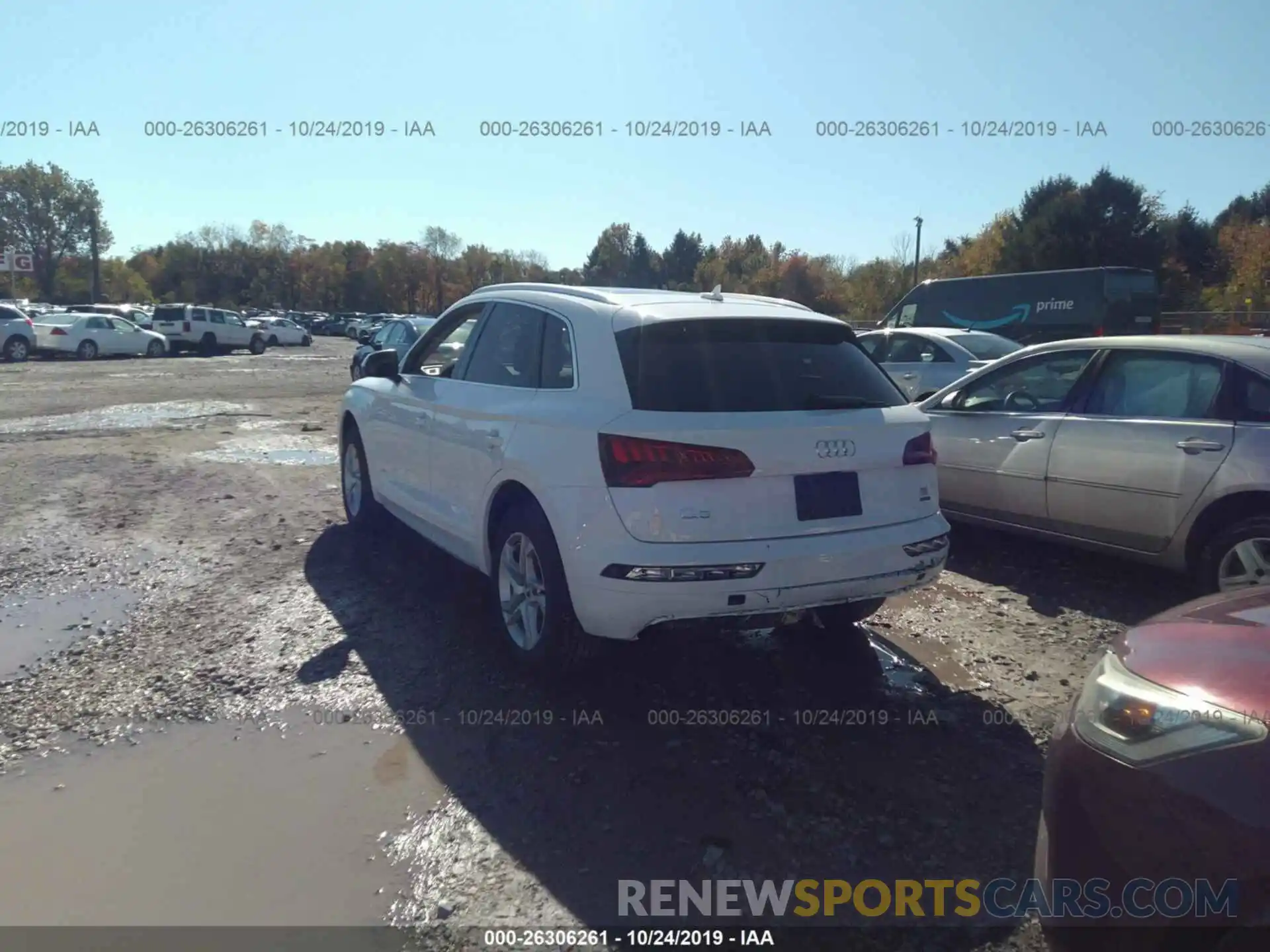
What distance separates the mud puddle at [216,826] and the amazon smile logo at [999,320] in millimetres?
22062

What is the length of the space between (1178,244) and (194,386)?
4974 centimetres

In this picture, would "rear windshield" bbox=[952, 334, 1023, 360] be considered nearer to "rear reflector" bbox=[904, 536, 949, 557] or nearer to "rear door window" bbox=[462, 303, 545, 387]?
"rear reflector" bbox=[904, 536, 949, 557]

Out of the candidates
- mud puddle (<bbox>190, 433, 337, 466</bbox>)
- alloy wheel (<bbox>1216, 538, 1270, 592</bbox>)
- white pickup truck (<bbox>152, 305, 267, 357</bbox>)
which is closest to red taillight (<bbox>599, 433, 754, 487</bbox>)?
alloy wheel (<bbox>1216, 538, 1270, 592</bbox>)

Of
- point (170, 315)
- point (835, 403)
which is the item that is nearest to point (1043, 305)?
point (835, 403)

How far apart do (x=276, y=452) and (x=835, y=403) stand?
352 inches

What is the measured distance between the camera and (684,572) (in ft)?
12.4

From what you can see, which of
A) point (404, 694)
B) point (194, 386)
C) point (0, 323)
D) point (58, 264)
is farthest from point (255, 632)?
point (58, 264)

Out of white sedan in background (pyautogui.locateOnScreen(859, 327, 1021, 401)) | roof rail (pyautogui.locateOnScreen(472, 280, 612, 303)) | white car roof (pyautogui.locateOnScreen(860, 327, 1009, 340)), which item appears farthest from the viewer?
white car roof (pyautogui.locateOnScreen(860, 327, 1009, 340))

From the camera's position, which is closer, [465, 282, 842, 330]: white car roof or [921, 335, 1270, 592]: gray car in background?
[465, 282, 842, 330]: white car roof

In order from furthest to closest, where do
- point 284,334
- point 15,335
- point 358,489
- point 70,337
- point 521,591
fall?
1. point 284,334
2. point 70,337
3. point 15,335
4. point 358,489
5. point 521,591

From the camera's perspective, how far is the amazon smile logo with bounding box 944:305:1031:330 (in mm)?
23672

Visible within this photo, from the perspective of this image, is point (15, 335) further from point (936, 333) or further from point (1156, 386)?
point (1156, 386)

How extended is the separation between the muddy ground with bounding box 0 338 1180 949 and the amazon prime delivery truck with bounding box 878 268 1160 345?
18.0 m

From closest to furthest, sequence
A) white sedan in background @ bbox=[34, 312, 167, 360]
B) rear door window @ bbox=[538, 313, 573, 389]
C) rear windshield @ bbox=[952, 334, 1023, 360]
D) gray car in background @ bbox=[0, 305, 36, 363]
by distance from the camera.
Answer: rear door window @ bbox=[538, 313, 573, 389] → rear windshield @ bbox=[952, 334, 1023, 360] → gray car in background @ bbox=[0, 305, 36, 363] → white sedan in background @ bbox=[34, 312, 167, 360]
